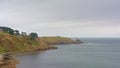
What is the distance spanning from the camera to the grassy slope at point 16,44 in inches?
5726

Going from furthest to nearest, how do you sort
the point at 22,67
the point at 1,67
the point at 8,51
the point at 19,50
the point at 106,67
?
the point at 19,50 → the point at 8,51 → the point at 106,67 → the point at 22,67 → the point at 1,67

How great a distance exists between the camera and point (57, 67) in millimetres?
92938

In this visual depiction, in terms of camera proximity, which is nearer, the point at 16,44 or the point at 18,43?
the point at 16,44

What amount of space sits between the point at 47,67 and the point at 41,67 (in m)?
2.26

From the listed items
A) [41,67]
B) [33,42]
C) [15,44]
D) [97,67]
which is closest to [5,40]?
[15,44]

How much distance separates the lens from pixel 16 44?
155 meters

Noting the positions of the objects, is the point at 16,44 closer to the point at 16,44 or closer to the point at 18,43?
the point at 16,44

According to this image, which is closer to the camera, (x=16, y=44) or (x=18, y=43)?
(x=16, y=44)

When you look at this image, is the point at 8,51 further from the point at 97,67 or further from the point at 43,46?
the point at 97,67

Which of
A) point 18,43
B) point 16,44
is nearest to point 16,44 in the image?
point 16,44

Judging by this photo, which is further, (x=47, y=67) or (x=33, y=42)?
(x=33, y=42)

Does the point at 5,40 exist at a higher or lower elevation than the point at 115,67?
higher

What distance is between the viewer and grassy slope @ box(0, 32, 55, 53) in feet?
477

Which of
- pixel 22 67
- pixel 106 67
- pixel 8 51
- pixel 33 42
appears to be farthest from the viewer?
pixel 33 42
